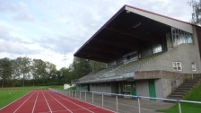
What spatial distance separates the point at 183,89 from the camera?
1927 cm

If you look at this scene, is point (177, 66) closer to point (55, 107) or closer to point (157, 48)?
point (157, 48)

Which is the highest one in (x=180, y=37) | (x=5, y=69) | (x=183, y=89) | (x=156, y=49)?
(x=5, y=69)

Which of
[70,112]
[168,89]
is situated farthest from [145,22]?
[70,112]

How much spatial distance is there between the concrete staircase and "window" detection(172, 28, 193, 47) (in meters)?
5.57

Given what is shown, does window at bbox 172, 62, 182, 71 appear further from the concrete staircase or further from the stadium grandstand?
the concrete staircase

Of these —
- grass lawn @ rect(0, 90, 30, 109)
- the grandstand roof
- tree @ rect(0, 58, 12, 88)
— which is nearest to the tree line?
tree @ rect(0, 58, 12, 88)

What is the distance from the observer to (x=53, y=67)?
11769cm

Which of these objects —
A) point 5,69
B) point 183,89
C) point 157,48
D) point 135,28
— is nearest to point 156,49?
point 157,48

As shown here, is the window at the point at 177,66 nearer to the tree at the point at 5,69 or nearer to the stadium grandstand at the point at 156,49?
the stadium grandstand at the point at 156,49

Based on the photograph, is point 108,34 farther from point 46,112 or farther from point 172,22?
point 46,112

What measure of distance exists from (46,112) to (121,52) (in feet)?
81.9

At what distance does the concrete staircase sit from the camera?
60.3 feet

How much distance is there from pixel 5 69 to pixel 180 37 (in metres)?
98.1

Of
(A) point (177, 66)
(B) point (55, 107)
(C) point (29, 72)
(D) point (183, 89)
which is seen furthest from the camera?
(C) point (29, 72)
